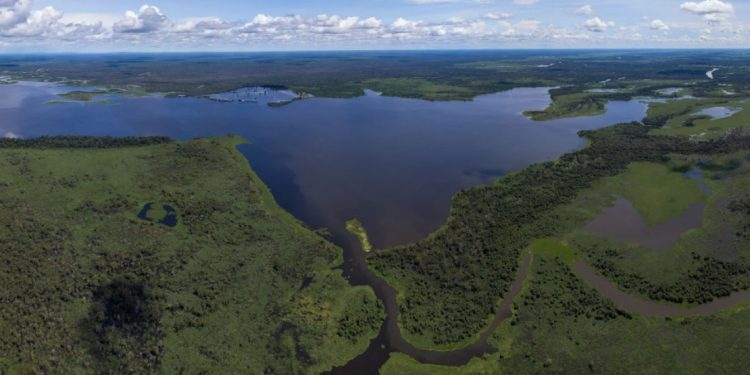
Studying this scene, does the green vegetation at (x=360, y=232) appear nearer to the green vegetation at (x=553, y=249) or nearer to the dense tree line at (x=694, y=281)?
the green vegetation at (x=553, y=249)

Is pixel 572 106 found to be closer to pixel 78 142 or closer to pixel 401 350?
pixel 401 350

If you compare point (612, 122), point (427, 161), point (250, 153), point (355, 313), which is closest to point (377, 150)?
point (427, 161)

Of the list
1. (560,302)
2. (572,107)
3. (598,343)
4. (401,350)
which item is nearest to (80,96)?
(572,107)

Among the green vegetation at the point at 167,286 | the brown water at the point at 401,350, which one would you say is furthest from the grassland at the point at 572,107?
the brown water at the point at 401,350

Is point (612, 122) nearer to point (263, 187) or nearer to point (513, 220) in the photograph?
point (513, 220)

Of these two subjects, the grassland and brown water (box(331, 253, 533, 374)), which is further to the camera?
the grassland

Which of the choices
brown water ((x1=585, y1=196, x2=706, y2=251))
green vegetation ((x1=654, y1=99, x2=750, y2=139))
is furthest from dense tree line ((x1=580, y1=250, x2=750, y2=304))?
green vegetation ((x1=654, y1=99, x2=750, y2=139))

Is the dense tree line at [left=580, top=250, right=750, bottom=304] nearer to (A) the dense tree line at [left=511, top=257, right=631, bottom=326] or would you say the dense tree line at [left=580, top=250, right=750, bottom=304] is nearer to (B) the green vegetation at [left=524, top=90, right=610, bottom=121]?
(A) the dense tree line at [left=511, top=257, right=631, bottom=326]
